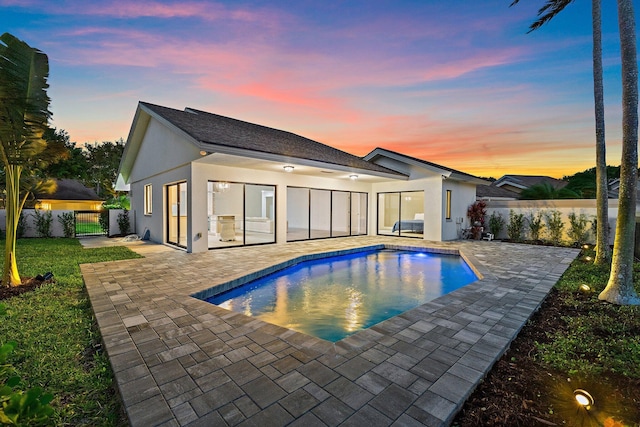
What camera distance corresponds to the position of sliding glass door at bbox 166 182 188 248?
1066cm

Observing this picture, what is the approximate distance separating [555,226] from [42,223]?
21.9 meters

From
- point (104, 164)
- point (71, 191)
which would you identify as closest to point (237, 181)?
point (71, 191)

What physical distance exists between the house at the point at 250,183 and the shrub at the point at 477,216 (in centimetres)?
41

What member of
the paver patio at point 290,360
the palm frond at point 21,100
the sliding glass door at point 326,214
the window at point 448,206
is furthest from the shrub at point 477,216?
the palm frond at point 21,100

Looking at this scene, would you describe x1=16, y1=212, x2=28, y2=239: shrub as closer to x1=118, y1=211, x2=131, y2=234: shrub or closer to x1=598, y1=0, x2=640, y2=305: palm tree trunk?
x1=118, y1=211, x2=131, y2=234: shrub

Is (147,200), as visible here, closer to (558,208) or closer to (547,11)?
(547,11)

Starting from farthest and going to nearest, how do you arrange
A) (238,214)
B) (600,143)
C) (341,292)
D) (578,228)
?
(238,214) → (578,228) → (600,143) → (341,292)

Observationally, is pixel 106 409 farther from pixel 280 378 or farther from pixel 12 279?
pixel 12 279

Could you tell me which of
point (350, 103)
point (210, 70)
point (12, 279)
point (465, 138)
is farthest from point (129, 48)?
point (465, 138)

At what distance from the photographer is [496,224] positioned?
1373 cm

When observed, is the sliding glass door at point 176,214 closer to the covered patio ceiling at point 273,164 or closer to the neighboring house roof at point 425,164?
the covered patio ceiling at point 273,164

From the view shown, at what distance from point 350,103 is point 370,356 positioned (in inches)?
459

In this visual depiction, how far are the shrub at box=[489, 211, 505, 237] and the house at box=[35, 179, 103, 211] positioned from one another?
27933 mm

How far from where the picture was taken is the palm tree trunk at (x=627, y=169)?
4.75m
